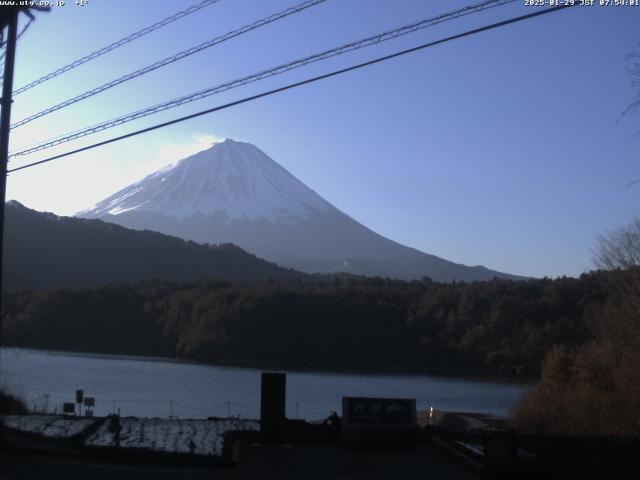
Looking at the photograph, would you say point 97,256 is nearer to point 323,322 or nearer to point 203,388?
point 323,322

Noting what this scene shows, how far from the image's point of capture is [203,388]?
133 ft

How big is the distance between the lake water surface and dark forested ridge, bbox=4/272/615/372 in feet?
18.3

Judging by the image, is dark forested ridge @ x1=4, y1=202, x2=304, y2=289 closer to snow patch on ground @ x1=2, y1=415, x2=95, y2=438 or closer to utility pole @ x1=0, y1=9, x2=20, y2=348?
snow patch on ground @ x1=2, y1=415, x2=95, y2=438

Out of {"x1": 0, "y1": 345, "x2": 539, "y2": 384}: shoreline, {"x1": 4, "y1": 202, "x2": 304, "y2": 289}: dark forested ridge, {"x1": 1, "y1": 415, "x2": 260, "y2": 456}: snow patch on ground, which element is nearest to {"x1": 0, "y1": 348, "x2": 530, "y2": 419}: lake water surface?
{"x1": 0, "y1": 345, "x2": 539, "y2": 384}: shoreline

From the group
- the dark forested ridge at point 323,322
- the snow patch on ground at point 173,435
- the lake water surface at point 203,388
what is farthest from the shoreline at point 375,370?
the snow patch on ground at point 173,435

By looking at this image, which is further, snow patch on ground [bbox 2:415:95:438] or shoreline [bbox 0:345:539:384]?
shoreline [bbox 0:345:539:384]

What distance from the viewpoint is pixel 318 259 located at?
158750mm

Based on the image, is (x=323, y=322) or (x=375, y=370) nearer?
(x=375, y=370)

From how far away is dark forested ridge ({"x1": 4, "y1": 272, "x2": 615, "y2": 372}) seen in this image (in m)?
55.6

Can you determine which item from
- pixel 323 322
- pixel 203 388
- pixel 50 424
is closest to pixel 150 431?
pixel 50 424

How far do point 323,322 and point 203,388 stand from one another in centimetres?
2457

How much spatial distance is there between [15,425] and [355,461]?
8.29 meters

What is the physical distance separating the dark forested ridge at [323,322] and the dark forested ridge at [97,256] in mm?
10276

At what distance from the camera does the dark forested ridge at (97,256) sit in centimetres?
8169
